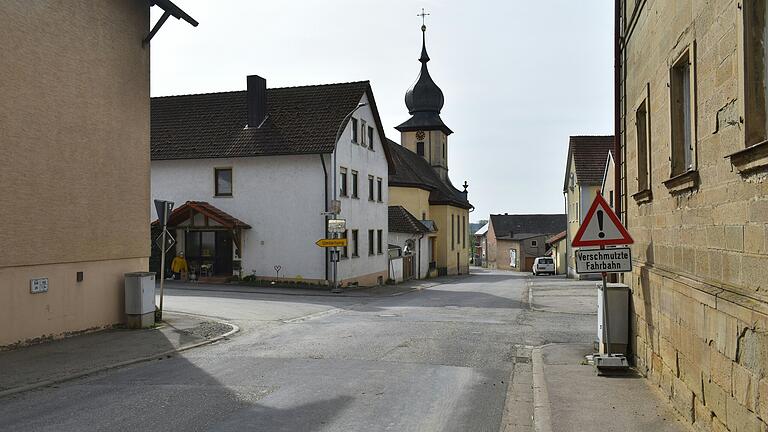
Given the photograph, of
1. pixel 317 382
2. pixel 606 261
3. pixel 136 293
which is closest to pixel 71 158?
pixel 136 293

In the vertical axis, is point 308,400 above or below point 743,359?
below

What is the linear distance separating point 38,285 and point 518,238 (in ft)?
279

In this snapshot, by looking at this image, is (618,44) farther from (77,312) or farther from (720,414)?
(77,312)

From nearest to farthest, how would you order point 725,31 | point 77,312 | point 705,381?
point 725,31
point 705,381
point 77,312

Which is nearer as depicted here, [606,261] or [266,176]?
[606,261]

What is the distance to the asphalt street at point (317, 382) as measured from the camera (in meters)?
7.36

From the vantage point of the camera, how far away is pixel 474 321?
1708 cm

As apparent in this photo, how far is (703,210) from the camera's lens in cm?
623

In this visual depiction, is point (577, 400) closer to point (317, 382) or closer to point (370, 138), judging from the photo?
point (317, 382)

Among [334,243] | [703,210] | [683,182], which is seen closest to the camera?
[703,210]

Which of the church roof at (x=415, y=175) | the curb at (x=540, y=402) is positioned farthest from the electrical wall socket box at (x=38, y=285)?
the church roof at (x=415, y=175)

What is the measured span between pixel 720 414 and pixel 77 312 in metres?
11.5

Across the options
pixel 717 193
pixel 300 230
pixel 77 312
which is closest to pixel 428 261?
pixel 300 230

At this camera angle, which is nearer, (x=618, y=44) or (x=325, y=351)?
(x=618, y=44)
